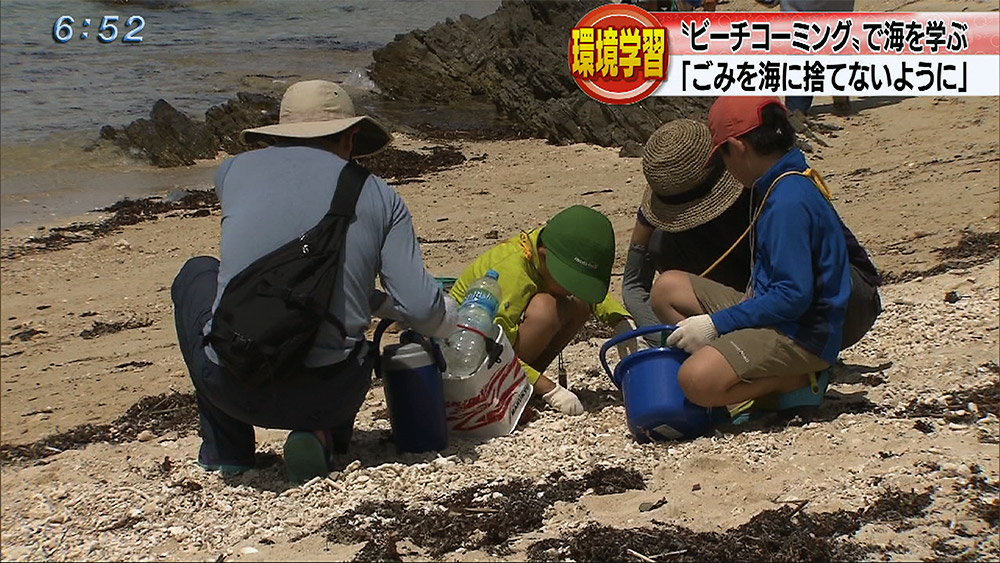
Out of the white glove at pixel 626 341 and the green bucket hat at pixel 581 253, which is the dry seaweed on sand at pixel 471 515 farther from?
the white glove at pixel 626 341

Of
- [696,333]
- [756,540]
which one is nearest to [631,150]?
[696,333]

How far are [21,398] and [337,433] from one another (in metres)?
2.45

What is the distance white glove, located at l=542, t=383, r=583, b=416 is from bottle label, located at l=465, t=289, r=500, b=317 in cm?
43

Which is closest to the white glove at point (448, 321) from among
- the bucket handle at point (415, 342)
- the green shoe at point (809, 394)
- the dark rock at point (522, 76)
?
the bucket handle at point (415, 342)

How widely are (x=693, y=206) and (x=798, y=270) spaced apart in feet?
2.58

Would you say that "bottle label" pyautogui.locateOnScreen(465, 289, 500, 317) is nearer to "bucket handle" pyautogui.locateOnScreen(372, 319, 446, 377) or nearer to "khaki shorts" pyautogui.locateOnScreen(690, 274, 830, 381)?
"bucket handle" pyautogui.locateOnScreen(372, 319, 446, 377)

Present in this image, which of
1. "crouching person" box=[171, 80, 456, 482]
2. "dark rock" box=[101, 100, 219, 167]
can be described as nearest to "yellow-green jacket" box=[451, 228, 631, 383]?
"crouching person" box=[171, 80, 456, 482]

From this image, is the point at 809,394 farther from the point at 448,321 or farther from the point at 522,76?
the point at 522,76

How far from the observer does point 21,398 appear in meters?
5.59

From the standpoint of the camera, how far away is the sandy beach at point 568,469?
309cm

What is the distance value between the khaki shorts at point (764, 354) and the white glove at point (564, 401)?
74 cm

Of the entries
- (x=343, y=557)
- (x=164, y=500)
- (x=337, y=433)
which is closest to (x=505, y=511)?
(x=343, y=557)

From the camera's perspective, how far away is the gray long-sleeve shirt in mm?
3463

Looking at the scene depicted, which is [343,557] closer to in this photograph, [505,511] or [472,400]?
[505,511]
